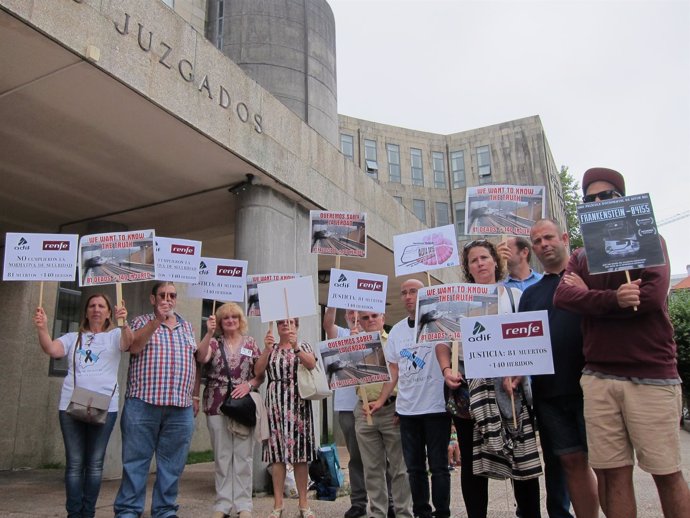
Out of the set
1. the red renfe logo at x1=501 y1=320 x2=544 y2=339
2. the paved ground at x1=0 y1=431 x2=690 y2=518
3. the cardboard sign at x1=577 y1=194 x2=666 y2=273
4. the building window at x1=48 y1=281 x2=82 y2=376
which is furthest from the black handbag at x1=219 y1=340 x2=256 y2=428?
the building window at x1=48 y1=281 x2=82 y2=376

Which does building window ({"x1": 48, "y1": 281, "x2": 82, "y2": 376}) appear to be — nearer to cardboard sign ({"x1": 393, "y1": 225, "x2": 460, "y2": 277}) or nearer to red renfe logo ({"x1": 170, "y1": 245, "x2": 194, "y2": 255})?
red renfe logo ({"x1": 170, "y1": 245, "x2": 194, "y2": 255})

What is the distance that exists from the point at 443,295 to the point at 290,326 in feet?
5.37

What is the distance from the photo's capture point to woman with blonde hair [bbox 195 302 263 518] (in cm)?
496

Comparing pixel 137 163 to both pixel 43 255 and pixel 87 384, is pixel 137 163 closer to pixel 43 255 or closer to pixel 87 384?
pixel 43 255

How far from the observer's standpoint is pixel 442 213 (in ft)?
128

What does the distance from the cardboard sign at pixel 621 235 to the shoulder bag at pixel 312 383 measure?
2.72 metres

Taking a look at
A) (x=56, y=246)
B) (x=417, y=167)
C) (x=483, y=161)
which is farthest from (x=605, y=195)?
(x=417, y=167)

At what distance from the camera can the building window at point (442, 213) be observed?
38.7 m

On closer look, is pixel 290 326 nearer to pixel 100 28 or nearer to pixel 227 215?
pixel 100 28

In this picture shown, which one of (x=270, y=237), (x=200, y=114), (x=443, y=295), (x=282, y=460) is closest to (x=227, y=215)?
(x=270, y=237)

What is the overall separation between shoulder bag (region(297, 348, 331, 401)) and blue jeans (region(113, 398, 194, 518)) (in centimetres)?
101

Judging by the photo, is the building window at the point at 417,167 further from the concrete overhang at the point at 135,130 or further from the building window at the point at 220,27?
the concrete overhang at the point at 135,130

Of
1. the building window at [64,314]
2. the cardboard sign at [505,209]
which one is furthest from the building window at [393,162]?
the cardboard sign at [505,209]

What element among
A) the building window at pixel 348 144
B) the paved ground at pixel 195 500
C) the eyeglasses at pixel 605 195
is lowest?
the paved ground at pixel 195 500
